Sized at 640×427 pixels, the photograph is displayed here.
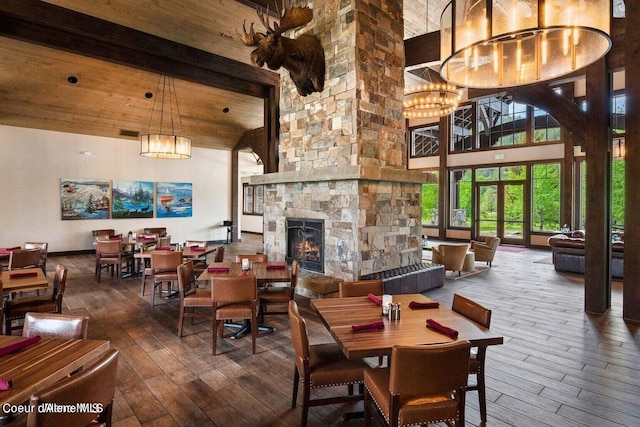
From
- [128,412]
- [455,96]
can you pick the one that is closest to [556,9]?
[128,412]

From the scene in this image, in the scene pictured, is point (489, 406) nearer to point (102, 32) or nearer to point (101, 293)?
point (101, 293)

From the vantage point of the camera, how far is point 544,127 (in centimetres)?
1119

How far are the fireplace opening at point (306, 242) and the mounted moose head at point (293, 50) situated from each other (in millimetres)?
2218

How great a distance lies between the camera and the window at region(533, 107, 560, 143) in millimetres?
10938

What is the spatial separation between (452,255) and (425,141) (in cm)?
858

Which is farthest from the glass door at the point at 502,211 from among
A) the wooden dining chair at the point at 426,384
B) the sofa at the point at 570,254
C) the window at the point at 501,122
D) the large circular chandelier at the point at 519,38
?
the wooden dining chair at the point at 426,384

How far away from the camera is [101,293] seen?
5.83m

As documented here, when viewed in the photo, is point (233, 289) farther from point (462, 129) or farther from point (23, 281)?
point (462, 129)

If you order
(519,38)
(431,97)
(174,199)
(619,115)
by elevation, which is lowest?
(174,199)

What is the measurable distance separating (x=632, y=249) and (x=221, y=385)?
5.27 meters

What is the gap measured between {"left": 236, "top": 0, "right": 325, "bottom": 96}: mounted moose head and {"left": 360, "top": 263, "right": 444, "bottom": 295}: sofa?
3218 millimetres

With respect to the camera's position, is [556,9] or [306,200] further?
[306,200]

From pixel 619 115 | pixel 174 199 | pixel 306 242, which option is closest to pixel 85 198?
pixel 174 199

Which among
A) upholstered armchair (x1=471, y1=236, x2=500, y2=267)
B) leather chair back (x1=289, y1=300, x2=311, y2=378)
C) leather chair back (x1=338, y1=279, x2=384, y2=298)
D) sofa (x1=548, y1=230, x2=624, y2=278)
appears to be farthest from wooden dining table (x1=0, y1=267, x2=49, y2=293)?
sofa (x1=548, y1=230, x2=624, y2=278)
